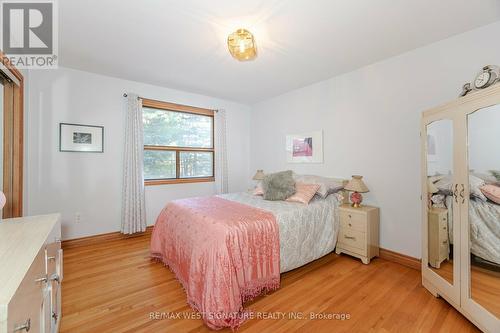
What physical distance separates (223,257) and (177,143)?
284 cm

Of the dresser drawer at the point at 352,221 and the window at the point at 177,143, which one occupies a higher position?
the window at the point at 177,143

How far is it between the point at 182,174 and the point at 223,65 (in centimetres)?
214

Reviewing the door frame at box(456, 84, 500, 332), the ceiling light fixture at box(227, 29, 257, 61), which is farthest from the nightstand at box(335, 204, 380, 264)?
the ceiling light fixture at box(227, 29, 257, 61)

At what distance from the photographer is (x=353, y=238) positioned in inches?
104

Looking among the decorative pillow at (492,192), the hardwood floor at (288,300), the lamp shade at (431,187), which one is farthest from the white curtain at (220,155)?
the decorative pillow at (492,192)

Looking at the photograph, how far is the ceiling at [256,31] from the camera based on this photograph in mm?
1755

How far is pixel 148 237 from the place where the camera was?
11.2ft

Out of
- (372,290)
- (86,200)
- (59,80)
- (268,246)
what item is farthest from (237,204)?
(59,80)

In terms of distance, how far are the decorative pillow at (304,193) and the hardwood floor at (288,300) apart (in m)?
0.78

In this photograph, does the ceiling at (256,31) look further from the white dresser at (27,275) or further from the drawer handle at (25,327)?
the drawer handle at (25,327)

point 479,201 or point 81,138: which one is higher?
point 81,138

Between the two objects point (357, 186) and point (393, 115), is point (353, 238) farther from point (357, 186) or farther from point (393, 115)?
point (393, 115)

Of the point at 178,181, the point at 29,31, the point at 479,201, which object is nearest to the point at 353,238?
the point at 479,201

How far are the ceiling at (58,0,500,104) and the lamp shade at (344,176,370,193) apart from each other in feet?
4.97
